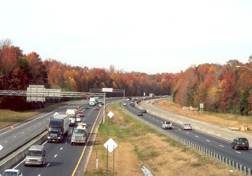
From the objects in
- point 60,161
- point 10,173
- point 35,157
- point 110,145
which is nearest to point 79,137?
point 60,161

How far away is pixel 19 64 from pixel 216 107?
7627 cm

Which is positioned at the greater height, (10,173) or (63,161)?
(10,173)

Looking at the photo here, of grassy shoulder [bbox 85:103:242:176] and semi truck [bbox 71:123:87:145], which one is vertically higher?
semi truck [bbox 71:123:87:145]

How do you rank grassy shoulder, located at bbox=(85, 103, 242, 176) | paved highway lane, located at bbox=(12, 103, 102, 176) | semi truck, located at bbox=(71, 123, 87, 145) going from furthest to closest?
semi truck, located at bbox=(71, 123, 87, 145), grassy shoulder, located at bbox=(85, 103, 242, 176), paved highway lane, located at bbox=(12, 103, 102, 176)

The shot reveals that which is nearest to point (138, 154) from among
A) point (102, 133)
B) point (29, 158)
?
point (102, 133)

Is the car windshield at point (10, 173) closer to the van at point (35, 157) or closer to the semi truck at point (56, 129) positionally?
the van at point (35, 157)

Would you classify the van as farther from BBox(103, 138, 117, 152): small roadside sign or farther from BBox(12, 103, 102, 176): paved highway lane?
BBox(103, 138, 117, 152): small roadside sign

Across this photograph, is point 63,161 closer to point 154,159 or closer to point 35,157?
point 35,157

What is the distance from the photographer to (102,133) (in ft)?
190

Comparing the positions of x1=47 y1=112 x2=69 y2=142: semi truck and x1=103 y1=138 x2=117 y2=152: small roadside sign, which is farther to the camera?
x1=47 y1=112 x2=69 y2=142: semi truck

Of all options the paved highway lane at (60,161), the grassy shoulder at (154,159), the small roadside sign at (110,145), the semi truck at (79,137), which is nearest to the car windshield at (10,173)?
the paved highway lane at (60,161)

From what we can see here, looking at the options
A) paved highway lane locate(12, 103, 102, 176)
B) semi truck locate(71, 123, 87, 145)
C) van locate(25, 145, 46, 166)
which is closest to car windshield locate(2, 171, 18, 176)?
paved highway lane locate(12, 103, 102, 176)

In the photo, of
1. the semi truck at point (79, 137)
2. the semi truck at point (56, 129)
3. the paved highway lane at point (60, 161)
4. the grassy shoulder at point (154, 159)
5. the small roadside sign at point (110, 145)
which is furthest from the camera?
the semi truck at point (56, 129)

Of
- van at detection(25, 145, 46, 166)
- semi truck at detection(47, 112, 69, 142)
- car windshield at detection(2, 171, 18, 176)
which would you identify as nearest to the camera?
car windshield at detection(2, 171, 18, 176)
